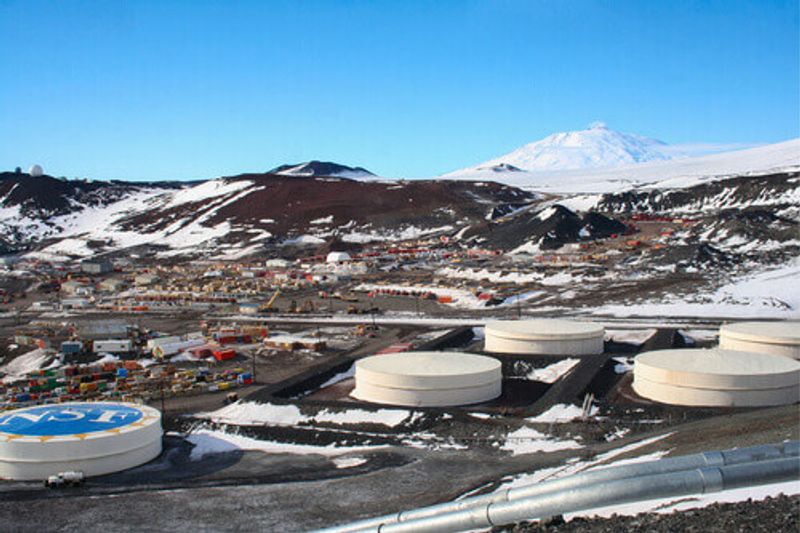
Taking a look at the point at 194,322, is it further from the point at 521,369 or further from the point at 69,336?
the point at 521,369

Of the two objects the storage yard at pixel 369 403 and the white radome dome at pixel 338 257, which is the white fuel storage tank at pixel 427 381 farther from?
the white radome dome at pixel 338 257

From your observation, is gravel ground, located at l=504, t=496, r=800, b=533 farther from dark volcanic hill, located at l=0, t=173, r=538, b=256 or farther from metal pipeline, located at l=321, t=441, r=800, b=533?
dark volcanic hill, located at l=0, t=173, r=538, b=256

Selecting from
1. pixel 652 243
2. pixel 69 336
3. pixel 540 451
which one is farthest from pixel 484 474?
pixel 652 243

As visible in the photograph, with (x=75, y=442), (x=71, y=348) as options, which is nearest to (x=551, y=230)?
(x=71, y=348)

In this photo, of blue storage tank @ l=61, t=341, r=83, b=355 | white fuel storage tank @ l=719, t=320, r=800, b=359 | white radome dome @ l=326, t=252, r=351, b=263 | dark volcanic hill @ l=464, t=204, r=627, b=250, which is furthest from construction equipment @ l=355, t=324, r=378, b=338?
white radome dome @ l=326, t=252, r=351, b=263

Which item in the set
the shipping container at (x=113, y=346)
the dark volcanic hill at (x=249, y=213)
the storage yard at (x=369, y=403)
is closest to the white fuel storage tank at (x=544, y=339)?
the storage yard at (x=369, y=403)

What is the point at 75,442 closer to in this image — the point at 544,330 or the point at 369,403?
the point at 369,403
